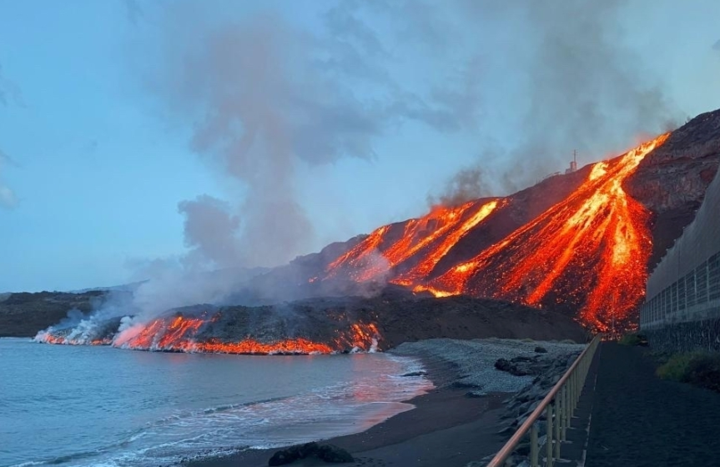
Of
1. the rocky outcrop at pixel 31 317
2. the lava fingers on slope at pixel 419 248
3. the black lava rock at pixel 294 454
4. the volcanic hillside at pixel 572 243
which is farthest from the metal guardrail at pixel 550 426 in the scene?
the rocky outcrop at pixel 31 317

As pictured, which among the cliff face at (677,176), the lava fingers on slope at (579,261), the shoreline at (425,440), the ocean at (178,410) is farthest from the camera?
the cliff face at (677,176)

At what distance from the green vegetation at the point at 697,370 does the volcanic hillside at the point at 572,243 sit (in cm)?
8592

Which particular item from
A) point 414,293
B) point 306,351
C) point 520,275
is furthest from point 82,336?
point 520,275

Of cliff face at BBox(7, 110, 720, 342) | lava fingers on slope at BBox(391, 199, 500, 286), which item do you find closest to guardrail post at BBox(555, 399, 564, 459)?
cliff face at BBox(7, 110, 720, 342)

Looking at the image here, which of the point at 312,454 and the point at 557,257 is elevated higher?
the point at 557,257

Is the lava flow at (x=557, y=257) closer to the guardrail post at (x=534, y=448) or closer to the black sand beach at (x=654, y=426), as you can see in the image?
the black sand beach at (x=654, y=426)

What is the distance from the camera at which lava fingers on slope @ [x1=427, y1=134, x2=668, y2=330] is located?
11319cm

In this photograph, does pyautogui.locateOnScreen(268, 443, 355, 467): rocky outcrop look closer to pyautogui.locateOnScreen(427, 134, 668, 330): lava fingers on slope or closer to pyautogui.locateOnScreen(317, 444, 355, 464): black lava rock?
pyautogui.locateOnScreen(317, 444, 355, 464): black lava rock

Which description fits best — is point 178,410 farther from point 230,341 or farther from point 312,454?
point 230,341

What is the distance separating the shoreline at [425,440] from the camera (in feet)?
53.4

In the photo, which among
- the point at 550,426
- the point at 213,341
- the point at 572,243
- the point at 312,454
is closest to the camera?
the point at 550,426

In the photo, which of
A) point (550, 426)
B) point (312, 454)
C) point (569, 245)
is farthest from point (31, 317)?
point (550, 426)

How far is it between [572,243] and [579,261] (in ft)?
19.1

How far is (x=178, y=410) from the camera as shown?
104ft
